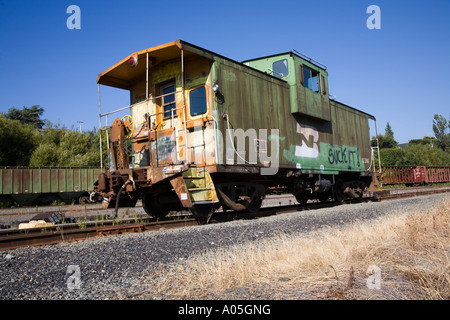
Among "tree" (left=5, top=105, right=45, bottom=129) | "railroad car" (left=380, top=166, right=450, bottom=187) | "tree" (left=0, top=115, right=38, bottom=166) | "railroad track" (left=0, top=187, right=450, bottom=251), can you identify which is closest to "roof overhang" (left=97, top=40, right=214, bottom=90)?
"railroad track" (left=0, top=187, right=450, bottom=251)

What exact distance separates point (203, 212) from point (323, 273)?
4.74 m

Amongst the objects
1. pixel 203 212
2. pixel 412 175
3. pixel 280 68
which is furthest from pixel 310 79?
pixel 412 175

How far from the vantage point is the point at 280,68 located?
10.6 m

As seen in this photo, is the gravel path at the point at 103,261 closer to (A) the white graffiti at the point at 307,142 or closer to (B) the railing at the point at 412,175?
(A) the white graffiti at the point at 307,142

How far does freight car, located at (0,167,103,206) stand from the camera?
19.2 meters

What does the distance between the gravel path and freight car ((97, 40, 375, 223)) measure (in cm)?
148

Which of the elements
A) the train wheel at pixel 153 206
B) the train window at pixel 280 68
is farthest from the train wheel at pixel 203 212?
the train window at pixel 280 68

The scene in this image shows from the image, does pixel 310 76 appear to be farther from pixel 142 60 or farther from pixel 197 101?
pixel 142 60

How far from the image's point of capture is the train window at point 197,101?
7859 millimetres

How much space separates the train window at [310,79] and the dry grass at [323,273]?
7.22 metres

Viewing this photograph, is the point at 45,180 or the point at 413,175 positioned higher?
the point at 45,180
